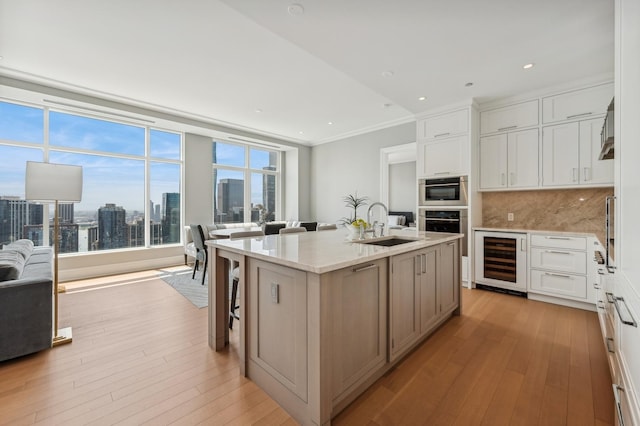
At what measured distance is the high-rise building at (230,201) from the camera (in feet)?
21.8

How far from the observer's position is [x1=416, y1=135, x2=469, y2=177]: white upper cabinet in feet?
13.0

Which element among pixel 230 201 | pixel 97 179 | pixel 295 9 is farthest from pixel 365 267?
pixel 230 201

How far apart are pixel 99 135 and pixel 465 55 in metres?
5.96

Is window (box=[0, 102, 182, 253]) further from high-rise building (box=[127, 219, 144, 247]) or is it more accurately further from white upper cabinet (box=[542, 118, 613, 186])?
white upper cabinet (box=[542, 118, 613, 186])

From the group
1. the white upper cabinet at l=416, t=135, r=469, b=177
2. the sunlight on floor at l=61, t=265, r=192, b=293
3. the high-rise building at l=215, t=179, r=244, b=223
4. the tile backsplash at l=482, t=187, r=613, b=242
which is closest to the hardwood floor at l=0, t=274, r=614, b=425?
the tile backsplash at l=482, t=187, r=613, b=242

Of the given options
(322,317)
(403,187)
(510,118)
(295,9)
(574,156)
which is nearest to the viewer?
(322,317)

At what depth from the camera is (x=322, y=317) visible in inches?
54.6

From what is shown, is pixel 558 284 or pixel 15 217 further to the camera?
pixel 15 217

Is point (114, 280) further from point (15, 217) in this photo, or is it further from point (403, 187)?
point (403, 187)

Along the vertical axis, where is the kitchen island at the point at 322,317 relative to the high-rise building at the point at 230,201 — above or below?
below

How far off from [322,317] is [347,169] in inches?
226

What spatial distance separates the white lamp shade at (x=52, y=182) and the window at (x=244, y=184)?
13.3 ft

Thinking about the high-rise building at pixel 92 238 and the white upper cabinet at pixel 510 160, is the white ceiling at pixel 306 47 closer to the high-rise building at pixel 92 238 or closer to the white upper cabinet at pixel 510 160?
the white upper cabinet at pixel 510 160

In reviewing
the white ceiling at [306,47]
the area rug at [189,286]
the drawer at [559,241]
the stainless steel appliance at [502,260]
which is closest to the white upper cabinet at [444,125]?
the white ceiling at [306,47]
